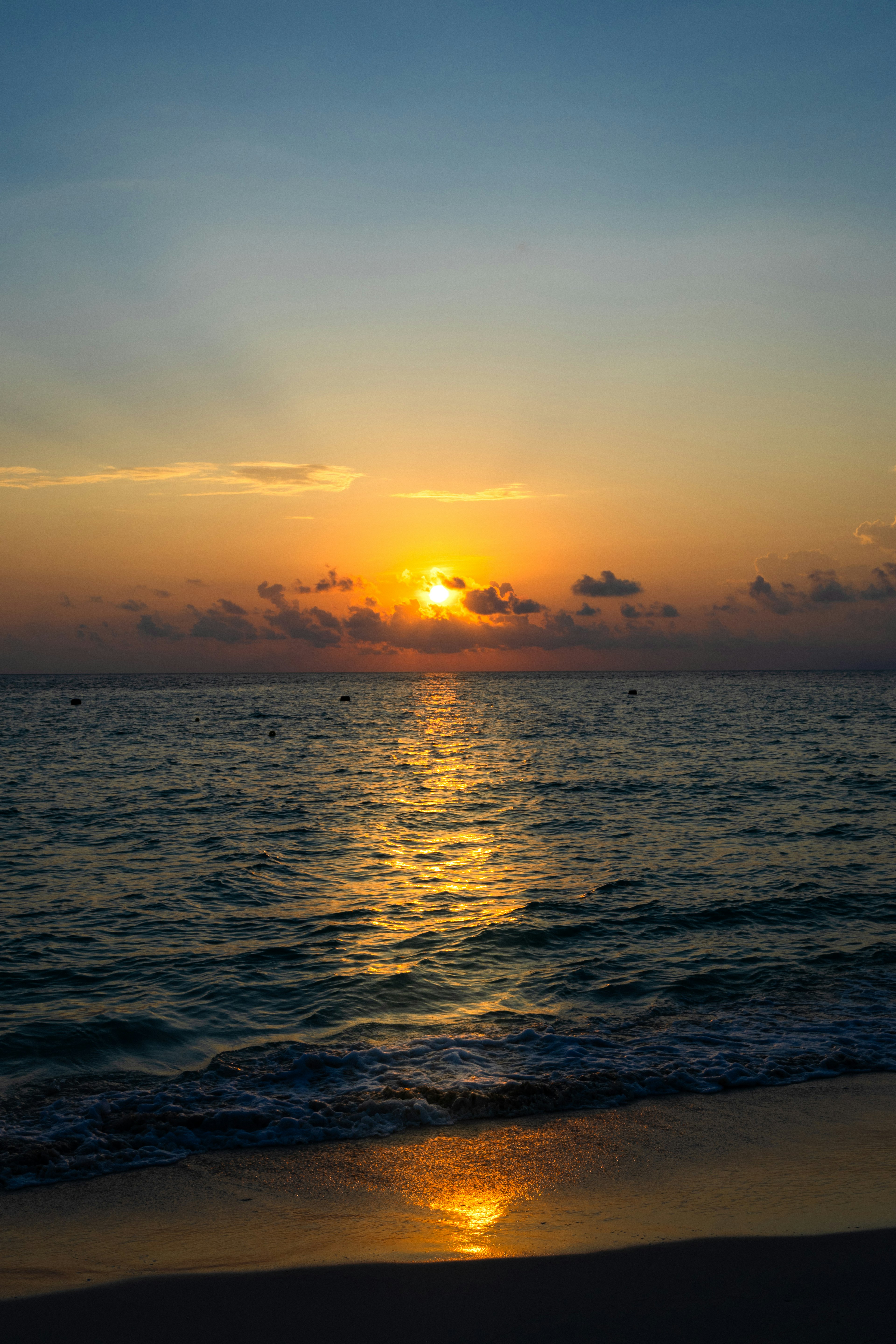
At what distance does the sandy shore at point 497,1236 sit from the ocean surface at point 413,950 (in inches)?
27.0

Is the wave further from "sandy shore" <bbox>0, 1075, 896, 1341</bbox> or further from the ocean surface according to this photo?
"sandy shore" <bbox>0, 1075, 896, 1341</bbox>

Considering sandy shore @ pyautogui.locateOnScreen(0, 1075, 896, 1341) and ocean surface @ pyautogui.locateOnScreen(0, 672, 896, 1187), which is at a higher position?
sandy shore @ pyautogui.locateOnScreen(0, 1075, 896, 1341)

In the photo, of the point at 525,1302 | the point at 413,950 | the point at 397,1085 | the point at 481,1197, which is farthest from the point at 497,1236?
the point at 413,950

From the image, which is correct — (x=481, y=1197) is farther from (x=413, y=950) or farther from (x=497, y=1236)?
(x=413, y=950)

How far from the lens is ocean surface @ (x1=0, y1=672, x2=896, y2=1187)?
29.7 feet

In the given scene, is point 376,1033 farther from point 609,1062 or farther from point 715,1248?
point 715,1248

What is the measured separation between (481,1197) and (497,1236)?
0.75m

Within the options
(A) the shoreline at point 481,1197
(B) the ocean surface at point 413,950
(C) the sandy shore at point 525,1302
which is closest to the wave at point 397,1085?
(B) the ocean surface at point 413,950

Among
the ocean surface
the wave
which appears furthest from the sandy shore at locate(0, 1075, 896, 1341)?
the ocean surface

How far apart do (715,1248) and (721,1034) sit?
5138 millimetres

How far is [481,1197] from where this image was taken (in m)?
6.94

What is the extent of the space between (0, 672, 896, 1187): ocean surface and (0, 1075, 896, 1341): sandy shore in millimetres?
685

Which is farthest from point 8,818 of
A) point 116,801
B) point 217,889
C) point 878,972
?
point 878,972

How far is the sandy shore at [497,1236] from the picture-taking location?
522 cm
